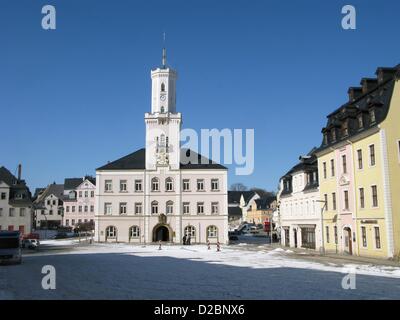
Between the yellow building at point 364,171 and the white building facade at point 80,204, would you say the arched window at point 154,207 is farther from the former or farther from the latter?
the white building facade at point 80,204

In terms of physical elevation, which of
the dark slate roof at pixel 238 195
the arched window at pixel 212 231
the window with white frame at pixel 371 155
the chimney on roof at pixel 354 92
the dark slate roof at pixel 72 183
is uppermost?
the chimney on roof at pixel 354 92

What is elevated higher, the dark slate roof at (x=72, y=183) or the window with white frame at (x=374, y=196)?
the dark slate roof at (x=72, y=183)

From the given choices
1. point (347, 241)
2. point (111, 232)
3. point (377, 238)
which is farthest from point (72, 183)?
point (377, 238)

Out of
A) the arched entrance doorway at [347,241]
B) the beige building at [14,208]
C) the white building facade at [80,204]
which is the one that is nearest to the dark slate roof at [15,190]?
the beige building at [14,208]

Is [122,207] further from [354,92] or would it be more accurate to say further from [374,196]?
[374,196]

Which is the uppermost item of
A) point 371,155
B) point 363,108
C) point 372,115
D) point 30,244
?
point 363,108

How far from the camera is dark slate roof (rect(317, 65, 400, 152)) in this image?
1383 inches

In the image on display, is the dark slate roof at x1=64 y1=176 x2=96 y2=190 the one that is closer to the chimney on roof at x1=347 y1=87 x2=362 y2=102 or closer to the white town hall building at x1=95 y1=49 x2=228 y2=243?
the white town hall building at x1=95 y1=49 x2=228 y2=243

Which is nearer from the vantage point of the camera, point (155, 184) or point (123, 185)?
point (155, 184)

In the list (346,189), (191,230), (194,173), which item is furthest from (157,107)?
(346,189)

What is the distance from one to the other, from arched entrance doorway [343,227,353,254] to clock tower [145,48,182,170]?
33.3 metres

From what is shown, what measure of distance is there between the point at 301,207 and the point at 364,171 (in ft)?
55.3

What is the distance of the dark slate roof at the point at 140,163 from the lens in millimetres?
69438

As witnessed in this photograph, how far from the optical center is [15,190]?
7525cm
